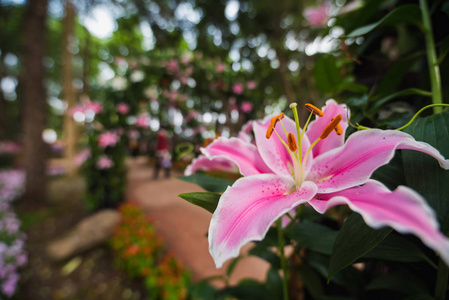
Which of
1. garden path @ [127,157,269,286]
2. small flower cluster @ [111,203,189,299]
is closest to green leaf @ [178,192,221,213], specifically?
garden path @ [127,157,269,286]

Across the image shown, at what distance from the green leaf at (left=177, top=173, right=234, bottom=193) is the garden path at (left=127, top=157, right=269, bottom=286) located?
1.19 m

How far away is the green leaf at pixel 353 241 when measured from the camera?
0.77 feet

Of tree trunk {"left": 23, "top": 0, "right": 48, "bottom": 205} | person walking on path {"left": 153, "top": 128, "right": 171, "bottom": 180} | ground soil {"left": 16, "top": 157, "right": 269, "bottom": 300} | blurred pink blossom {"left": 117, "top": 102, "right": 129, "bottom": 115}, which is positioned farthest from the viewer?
tree trunk {"left": 23, "top": 0, "right": 48, "bottom": 205}

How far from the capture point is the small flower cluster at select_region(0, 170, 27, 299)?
224cm

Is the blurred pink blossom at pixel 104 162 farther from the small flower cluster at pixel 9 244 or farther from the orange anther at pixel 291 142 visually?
the orange anther at pixel 291 142

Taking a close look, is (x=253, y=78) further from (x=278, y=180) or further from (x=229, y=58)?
(x=278, y=180)

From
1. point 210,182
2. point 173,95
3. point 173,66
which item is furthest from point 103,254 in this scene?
point 210,182

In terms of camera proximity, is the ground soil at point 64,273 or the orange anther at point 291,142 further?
the ground soil at point 64,273

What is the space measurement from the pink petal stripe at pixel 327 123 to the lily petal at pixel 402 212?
10 centimetres

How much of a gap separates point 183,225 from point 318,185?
3.27m

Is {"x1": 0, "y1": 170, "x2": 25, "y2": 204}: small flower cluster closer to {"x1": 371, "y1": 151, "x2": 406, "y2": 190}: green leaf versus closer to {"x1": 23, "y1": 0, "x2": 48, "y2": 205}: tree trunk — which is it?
{"x1": 23, "y1": 0, "x2": 48, "y2": 205}: tree trunk

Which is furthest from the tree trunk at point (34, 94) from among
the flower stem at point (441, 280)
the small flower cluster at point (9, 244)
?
the flower stem at point (441, 280)

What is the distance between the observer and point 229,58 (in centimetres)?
237

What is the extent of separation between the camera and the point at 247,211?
25 centimetres
